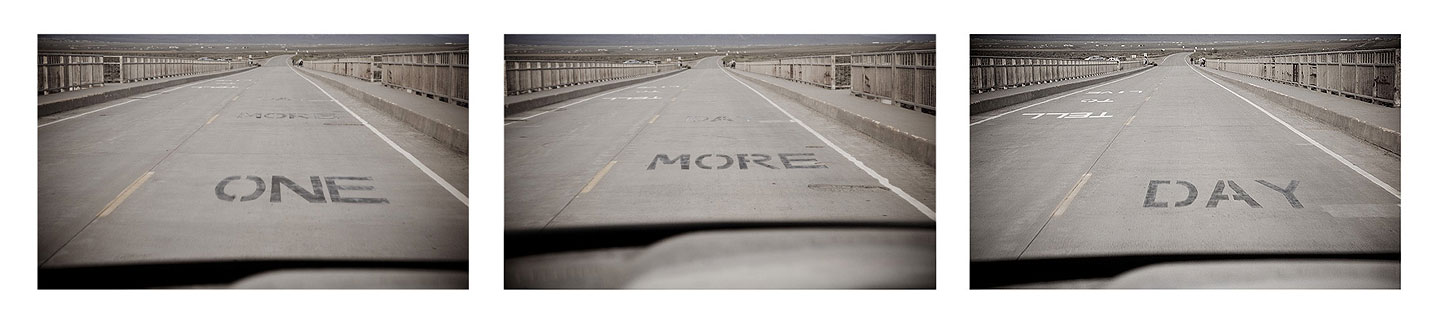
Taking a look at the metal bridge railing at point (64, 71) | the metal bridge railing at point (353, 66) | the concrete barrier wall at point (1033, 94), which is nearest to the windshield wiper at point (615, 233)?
the concrete barrier wall at point (1033, 94)

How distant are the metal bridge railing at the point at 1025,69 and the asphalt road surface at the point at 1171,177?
0.27 m

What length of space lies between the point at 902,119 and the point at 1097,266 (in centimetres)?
347

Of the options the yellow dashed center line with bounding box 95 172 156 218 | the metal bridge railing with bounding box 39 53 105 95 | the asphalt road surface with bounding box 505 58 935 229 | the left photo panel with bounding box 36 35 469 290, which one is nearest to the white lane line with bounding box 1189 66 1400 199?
the asphalt road surface with bounding box 505 58 935 229

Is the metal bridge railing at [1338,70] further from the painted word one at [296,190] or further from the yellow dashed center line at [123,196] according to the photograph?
the yellow dashed center line at [123,196]

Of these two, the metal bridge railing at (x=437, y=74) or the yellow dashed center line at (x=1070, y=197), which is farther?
the yellow dashed center line at (x=1070, y=197)

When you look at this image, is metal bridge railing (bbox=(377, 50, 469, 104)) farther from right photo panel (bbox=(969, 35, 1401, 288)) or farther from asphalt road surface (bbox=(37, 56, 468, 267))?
right photo panel (bbox=(969, 35, 1401, 288))

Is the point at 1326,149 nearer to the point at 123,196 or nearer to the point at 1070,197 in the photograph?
the point at 1070,197

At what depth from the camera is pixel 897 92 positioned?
1291 centimetres

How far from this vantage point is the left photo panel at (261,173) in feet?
31.7

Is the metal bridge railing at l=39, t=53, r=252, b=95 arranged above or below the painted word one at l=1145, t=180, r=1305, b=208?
above

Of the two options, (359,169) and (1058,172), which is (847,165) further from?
(359,169)

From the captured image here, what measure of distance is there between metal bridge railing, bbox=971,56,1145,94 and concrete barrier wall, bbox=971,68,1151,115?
0.38 ft

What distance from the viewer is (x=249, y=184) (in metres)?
10.2

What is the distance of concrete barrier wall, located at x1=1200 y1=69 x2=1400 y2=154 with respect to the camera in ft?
37.4
